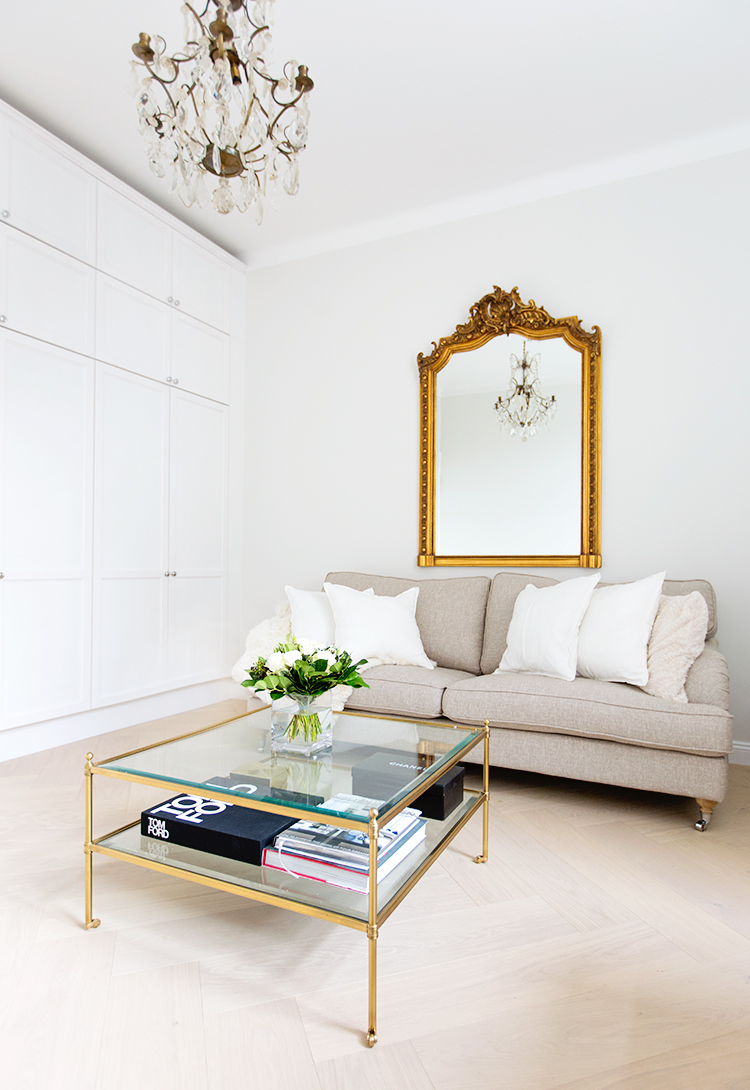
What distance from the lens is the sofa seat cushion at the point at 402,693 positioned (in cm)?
262

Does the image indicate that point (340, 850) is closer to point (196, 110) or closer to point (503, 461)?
point (196, 110)

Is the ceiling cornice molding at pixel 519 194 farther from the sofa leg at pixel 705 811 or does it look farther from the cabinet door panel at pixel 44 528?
the sofa leg at pixel 705 811

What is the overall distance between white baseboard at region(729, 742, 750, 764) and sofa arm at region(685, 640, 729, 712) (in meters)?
0.69

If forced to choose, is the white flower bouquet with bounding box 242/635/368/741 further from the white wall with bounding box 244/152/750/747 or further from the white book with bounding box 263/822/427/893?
the white wall with bounding box 244/152/750/747

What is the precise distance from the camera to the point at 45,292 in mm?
3008

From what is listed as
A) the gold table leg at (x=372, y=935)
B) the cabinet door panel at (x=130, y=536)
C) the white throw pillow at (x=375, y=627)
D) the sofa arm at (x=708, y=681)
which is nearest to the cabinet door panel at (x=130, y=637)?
the cabinet door panel at (x=130, y=536)

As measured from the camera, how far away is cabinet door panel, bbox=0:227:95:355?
2.85 m

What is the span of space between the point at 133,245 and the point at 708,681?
3.36 meters

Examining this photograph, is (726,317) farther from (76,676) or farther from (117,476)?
(76,676)

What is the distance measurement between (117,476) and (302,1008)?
8.83ft

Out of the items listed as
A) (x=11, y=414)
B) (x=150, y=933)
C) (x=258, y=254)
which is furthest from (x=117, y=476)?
(x=150, y=933)

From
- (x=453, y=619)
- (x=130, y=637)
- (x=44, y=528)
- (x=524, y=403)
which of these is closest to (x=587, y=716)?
(x=453, y=619)

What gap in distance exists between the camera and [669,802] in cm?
252

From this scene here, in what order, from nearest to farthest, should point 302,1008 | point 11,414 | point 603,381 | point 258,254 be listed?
point 302,1008 < point 11,414 < point 603,381 < point 258,254
